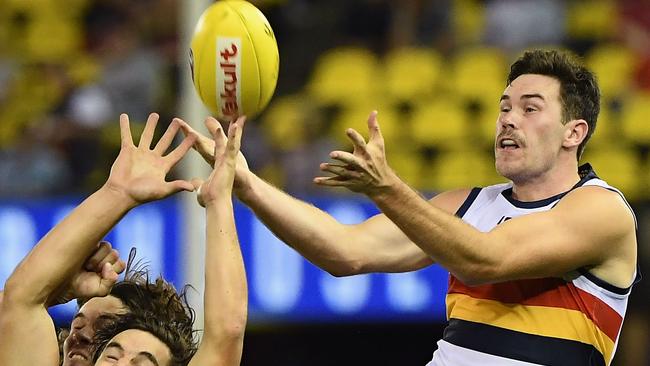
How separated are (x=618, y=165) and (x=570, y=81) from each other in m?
5.67

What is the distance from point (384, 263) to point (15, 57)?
7.54 meters

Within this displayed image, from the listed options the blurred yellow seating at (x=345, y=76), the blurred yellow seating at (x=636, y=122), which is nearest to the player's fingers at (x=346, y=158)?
the blurred yellow seating at (x=636, y=122)

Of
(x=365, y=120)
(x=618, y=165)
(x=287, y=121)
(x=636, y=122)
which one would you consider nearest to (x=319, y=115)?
(x=287, y=121)

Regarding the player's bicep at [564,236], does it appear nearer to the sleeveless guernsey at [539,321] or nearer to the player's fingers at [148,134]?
the sleeveless guernsey at [539,321]

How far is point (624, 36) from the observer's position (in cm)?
1152

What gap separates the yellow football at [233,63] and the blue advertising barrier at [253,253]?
426 centimetres

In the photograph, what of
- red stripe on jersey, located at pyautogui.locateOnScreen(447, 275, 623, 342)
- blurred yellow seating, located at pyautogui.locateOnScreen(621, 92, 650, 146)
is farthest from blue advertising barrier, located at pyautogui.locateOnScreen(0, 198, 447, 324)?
red stripe on jersey, located at pyautogui.locateOnScreen(447, 275, 623, 342)

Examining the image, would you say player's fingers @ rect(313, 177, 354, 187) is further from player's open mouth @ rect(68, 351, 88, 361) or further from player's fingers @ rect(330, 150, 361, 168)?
player's open mouth @ rect(68, 351, 88, 361)

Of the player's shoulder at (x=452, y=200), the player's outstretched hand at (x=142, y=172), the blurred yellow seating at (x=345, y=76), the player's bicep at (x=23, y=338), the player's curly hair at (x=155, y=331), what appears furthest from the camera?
the blurred yellow seating at (x=345, y=76)

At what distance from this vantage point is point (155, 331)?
4199 mm

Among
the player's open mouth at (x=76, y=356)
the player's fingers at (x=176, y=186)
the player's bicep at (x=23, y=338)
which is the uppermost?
the player's fingers at (x=176, y=186)

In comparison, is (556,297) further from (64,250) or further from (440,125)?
(440,125)

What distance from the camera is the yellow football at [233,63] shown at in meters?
4.79

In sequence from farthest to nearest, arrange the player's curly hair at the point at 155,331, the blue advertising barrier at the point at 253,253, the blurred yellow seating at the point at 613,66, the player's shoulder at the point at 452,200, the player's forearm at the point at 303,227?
the blurred yellow seating at the point at 613,66 → the blue advertising barrier at the point at 253,253 → the player's shoulder at the point at 452,200 → the player's forearm at the point at 303,227 → the player's curly hair at the point at 155,331
